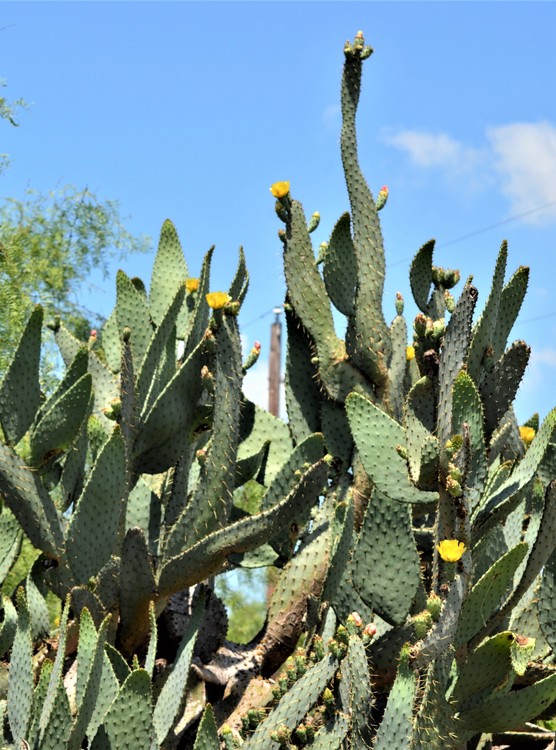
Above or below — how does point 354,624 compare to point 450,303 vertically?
below

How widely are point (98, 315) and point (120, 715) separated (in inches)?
282

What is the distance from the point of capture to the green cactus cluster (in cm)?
307

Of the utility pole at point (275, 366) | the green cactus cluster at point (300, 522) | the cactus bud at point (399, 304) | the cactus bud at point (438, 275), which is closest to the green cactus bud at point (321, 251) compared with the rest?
the green cactus cluster at point (300, 522)

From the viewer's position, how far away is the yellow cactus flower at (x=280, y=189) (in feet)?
13.5

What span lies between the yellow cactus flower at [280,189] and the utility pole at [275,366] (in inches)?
436

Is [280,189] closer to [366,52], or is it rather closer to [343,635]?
[366,52]

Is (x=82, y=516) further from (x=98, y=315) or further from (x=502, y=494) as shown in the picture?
(x=98, y=315)

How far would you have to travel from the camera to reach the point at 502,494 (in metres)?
3.24

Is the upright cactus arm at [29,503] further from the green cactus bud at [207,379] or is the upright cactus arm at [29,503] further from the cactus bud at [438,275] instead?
the cactus bud at [438,275]

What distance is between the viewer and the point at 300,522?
3.54 m

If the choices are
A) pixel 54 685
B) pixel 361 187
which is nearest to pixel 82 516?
pixel 54 685

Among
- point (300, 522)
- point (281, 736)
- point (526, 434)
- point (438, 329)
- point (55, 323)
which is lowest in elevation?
point (281, 736)

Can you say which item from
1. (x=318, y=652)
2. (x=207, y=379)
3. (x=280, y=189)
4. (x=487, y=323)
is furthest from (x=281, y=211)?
(x=318, y=652)

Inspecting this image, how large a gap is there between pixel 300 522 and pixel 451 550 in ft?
2.51
